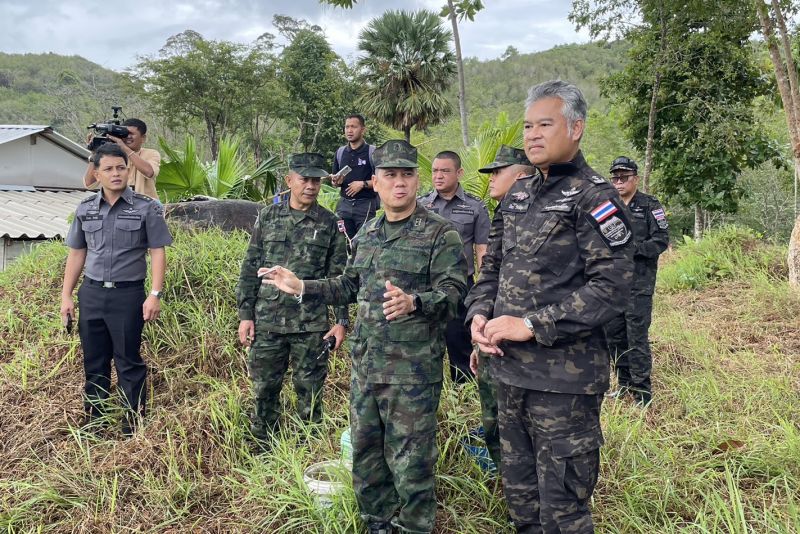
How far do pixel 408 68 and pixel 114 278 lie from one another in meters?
15.9

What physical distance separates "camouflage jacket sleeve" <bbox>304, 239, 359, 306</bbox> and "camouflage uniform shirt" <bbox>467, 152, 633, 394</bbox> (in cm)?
85

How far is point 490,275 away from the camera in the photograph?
91.6 inches

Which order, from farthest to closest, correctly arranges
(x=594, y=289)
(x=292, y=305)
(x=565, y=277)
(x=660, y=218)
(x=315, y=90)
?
(x=315, y=90), (x=660, y=218), (x=292, y=305), (x=565, y=277), (x=594, y=289)

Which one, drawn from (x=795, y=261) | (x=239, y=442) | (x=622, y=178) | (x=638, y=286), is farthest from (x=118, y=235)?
(x=795, y=261)

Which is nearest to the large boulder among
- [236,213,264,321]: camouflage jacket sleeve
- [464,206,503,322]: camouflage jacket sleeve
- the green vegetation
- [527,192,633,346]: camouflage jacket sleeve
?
the green vegetation

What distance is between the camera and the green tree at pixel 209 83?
20312mm

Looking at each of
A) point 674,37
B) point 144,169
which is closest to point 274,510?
point 144,169

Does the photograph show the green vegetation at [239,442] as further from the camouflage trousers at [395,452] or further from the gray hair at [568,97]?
the gray hair at [568,97]

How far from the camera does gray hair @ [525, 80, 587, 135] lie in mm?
1978

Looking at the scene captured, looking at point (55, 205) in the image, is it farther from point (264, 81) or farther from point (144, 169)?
point (144, 169)

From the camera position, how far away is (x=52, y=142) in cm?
1691

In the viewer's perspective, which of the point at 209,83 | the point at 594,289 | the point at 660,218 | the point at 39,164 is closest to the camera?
the point at 594,289

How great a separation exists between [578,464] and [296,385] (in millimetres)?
1981

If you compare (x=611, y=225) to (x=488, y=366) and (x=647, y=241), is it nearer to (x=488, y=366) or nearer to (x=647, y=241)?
(x=488, y=366)
